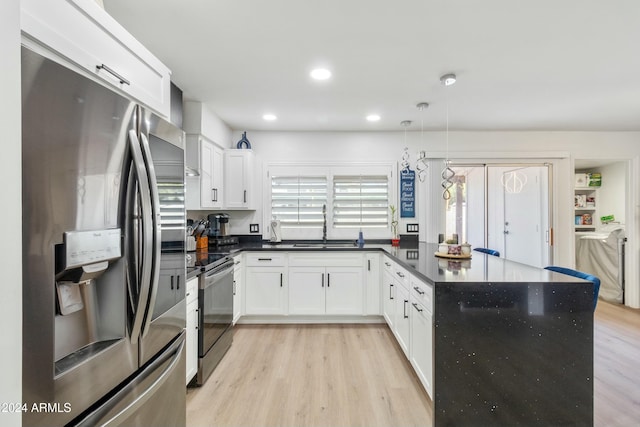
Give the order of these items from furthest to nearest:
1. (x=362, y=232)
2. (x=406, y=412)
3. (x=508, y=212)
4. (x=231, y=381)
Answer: (x=508, y=212) < (x=362, y=232) < (x=231, y=381) < (x=406, y=412)

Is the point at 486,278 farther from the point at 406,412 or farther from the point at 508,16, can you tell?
the point at 508,16

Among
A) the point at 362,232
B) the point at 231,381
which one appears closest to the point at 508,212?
the point at 362,232

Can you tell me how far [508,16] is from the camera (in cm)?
168

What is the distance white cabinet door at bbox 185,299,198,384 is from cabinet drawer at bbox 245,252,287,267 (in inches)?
50.3

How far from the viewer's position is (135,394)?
1062 mm

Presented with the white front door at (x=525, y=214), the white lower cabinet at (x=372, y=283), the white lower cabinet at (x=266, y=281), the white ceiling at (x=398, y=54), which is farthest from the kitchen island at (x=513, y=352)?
the white front door at (x=525, y=214)

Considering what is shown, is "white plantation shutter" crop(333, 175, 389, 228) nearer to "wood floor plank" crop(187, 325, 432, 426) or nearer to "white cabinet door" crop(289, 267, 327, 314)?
"white cabinet door" crop(289, 267, 327, 314)

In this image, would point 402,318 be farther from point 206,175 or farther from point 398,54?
point 206,175

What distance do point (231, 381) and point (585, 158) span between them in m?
4.97

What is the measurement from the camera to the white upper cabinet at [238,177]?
3592 mm

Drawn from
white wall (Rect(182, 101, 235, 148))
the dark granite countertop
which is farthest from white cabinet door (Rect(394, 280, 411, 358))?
white wall (Rect(182, 101, 235, 148))

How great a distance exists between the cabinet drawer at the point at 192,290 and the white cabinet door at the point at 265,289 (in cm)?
128
